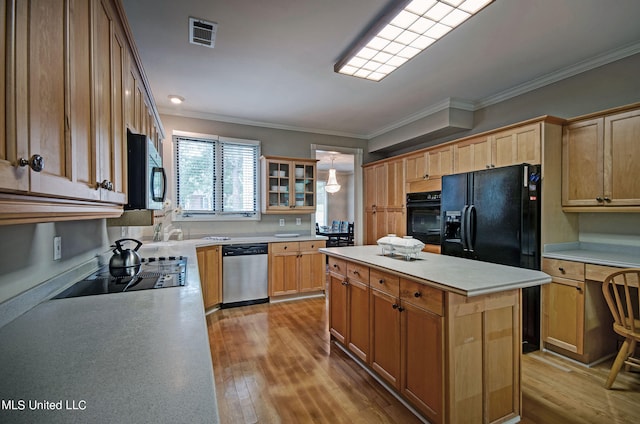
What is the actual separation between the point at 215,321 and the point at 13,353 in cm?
279

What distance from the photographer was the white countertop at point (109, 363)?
1.98ft

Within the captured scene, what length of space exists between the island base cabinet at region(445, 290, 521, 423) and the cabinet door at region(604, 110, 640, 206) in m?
1.72

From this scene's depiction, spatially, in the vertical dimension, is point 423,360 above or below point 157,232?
below

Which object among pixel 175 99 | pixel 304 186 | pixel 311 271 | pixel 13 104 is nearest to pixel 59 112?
pixel 13 104

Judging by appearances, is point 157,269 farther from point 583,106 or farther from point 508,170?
point 583,106

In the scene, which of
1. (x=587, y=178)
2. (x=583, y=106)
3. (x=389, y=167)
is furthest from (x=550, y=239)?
(x=389, y=167)

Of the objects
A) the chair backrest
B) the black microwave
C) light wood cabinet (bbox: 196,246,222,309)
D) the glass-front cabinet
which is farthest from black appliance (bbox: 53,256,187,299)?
the chair backrest

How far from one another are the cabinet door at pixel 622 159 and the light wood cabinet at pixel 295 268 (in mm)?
3222

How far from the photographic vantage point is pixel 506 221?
2787mm

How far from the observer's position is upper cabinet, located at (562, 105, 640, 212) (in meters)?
2.42

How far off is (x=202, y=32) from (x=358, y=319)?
2622mm

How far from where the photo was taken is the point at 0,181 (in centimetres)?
55

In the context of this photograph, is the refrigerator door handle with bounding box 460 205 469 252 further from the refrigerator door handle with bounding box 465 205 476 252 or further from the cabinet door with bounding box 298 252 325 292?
the cabinet door with bounding box 298 252 325 292

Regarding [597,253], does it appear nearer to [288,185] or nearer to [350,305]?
[350,305]
